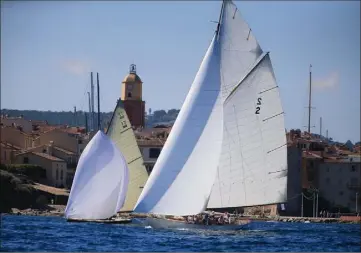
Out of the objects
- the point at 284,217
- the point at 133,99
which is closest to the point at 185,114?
the point at 284,217

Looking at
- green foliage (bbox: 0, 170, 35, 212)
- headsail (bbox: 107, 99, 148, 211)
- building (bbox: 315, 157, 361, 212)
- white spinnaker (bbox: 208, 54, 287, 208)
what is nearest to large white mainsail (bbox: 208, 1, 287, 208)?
white spinnaker (bbox: 208, 54, 287, 208)

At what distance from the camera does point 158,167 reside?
4619cm

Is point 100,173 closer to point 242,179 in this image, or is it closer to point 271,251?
point 242,179

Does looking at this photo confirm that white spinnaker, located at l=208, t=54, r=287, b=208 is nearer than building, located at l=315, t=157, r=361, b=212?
Yes

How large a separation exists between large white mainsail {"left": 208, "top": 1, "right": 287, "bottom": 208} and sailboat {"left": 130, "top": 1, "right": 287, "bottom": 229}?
46 mm

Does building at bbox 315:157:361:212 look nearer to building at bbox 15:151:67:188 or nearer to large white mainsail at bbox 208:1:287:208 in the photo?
building at bbox 15:151:67:188

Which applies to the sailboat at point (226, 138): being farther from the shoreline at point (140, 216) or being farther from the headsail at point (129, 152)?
the shoreline at point (140, 216)

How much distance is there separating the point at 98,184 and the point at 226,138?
8.91 metres

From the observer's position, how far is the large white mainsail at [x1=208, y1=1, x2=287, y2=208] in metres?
49.8

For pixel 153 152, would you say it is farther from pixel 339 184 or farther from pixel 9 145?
pixel 339 184

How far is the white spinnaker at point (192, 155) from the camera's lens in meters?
46.2

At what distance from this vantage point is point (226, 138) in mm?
50219

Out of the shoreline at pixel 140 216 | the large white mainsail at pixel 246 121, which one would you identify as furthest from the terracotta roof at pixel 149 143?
the large white mainsail at pixel 246 121

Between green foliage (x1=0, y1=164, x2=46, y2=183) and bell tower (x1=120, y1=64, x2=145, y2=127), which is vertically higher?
bell tower (x1=120, y1=64, x2=145, y2=127)
